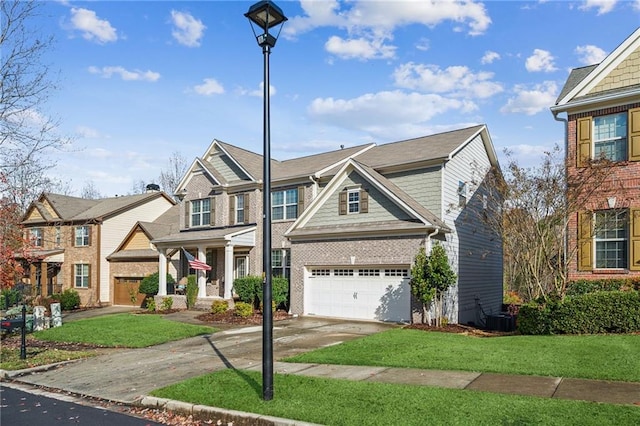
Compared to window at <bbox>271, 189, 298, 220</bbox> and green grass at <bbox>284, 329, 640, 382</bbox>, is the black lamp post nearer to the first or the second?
green grass at <bbox>284, 329, 640, 382</bbox>

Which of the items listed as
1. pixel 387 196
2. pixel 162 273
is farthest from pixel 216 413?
pixel 162 273

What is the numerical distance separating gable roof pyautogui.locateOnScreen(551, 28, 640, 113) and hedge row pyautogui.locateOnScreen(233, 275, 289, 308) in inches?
520

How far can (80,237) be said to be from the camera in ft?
114

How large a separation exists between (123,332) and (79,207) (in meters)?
23.4

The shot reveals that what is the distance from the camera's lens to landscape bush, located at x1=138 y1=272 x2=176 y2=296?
29.3 meters

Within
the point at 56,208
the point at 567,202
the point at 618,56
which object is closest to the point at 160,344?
the point at 567,202

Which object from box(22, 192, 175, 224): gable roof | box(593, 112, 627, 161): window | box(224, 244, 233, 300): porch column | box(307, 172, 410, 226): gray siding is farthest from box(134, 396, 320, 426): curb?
box(22, 192, 175, 224): gable roof

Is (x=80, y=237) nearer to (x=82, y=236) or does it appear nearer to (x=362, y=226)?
(x=82, y=236)

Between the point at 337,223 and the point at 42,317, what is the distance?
1258cm

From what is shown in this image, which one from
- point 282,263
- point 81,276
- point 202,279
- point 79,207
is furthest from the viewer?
point 79,207

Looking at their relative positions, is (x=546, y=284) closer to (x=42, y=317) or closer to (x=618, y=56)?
(x=618, y=56)

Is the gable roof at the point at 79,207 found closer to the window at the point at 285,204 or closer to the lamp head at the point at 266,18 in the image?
the window at the point at 285,204

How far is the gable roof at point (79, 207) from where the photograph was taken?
34.7 metres

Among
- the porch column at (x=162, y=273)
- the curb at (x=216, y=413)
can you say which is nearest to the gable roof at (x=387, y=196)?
the porch column at (x=162, y=273)
